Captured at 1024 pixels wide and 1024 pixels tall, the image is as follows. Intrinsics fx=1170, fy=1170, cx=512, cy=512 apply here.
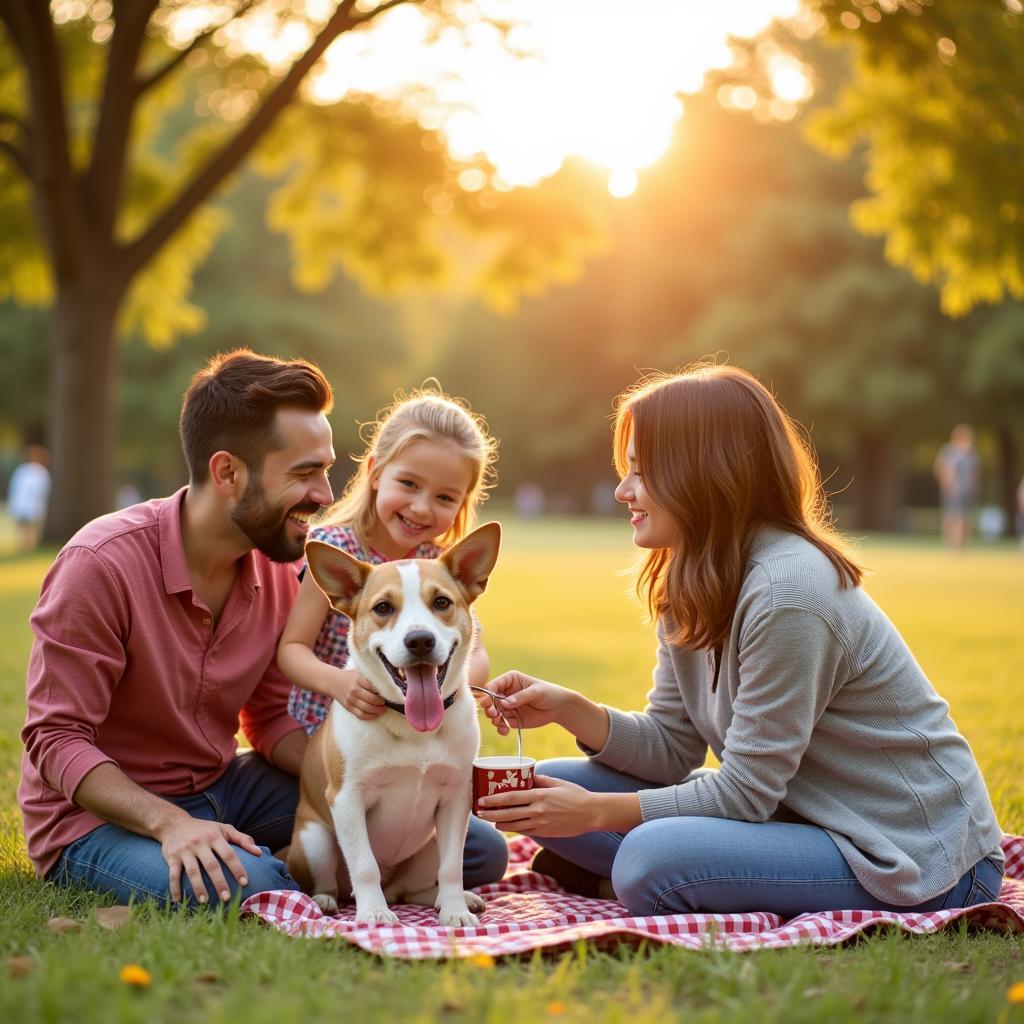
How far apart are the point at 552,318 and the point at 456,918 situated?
146 ft

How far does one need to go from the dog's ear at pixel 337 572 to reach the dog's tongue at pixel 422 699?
43 centimetres

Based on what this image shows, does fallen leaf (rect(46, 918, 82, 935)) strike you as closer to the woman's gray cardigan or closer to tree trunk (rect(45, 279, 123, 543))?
the woman's gray cardigan

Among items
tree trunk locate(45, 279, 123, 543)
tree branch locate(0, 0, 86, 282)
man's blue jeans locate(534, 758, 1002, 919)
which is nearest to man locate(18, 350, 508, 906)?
man's blue jeans locate(534, 758, 1002, 919)

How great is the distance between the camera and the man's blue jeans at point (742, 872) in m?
3.62

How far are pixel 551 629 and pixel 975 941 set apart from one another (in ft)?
28.1

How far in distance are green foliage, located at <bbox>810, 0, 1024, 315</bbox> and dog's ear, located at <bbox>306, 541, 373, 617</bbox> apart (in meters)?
12.2

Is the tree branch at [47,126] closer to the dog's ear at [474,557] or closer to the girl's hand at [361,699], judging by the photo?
the dog's ear at [474,557]

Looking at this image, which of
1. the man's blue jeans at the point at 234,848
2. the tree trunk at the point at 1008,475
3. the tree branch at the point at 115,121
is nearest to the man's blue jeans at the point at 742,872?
the man's blue jeans at the point at 234,848

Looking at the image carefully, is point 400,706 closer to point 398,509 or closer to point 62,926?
point 398,509

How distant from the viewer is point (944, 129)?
48.3 feet

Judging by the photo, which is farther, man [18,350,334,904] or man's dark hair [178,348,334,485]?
man's dark hair [178,348,334,485]

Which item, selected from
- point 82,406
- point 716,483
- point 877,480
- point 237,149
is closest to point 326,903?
point 716,483

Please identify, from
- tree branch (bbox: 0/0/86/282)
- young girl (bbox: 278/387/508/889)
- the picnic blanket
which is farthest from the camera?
tree branch (bbox: 0/0/86/282)

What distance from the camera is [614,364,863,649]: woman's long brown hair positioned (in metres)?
3.84
